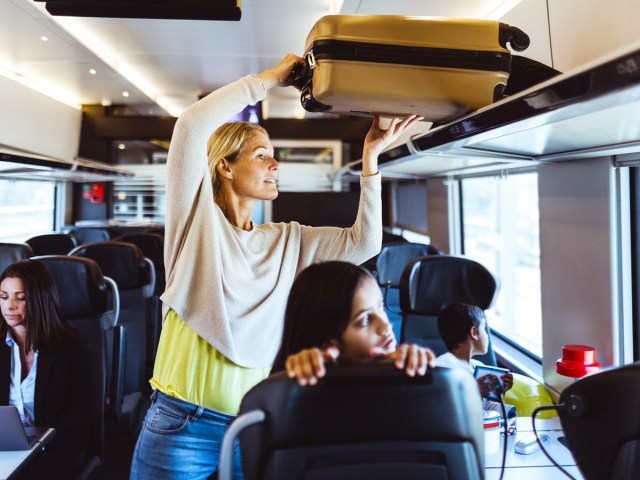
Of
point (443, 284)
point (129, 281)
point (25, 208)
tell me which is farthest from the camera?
point (25, 208)

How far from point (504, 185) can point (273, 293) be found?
3.01 m

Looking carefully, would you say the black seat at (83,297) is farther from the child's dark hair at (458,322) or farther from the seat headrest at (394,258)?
the seat headrest at (394,258)

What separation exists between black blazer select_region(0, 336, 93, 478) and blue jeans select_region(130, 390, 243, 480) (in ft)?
3.42

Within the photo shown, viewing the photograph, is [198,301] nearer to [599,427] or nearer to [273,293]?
[273,293]

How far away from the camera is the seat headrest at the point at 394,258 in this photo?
4598 mm

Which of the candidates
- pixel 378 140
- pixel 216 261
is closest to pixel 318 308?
pixel 216 261

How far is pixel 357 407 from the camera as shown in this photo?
920 millimetres

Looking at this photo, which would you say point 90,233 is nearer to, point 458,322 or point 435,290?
point 435,290

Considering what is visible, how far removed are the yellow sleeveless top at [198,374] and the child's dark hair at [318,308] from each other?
0.35m

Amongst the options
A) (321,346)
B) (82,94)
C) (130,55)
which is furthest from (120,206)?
(321,346)

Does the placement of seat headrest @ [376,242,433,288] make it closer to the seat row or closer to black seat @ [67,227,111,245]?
the seat row

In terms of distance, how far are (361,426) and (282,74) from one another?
1.04 m

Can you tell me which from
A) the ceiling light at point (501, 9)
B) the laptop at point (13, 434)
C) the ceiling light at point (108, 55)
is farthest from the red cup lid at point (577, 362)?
the ceiling light at point (108, 55)

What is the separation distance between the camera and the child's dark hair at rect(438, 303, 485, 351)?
2.74 metres
